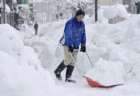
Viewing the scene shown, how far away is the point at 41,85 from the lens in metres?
2.23

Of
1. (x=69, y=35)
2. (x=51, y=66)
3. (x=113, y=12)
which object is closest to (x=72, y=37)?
(x=69, y=35)

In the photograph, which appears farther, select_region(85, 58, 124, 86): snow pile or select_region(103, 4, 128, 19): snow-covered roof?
select_region(103, 4, 128, 19): snow-covered roof

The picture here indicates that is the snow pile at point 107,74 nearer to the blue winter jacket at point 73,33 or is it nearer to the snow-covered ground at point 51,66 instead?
the snow-covered ground at point 51,66

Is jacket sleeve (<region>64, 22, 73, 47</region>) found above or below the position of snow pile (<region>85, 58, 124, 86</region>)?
above

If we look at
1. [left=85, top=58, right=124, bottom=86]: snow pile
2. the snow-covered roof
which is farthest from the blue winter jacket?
the snow-covered roof

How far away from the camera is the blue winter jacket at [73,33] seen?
553 centimetres

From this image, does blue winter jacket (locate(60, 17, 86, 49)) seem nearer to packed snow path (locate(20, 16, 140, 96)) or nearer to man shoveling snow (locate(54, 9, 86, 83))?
man shoveling snow (locate(54, 9, 86, 83))

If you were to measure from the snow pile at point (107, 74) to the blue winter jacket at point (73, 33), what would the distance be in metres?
0.86

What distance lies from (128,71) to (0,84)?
421 cm

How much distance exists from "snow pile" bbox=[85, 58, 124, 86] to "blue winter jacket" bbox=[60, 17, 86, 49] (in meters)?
0.86

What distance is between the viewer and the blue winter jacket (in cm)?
553

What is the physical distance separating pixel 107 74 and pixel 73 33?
1.33 meters

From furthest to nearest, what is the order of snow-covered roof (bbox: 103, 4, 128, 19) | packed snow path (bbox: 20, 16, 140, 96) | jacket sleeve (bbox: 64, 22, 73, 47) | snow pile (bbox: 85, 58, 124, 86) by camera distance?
snow-covered roof (bbox: 103, 4, 128, 19)
jacket sleeve (bbox: 64, 22, 73, 47)
snow pile (bbox: 85, 58, 124, 86)
packed snow path (bbox: 20, 16, 140, 96)

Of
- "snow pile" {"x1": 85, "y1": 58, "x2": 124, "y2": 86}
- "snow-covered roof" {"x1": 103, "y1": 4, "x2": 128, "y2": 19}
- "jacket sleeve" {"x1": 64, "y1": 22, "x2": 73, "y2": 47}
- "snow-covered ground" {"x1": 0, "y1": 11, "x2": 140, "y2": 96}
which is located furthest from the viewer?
"snow-covered roof" {"x1": 103, "y1": 4, "x2": 128, "y2": 19}
